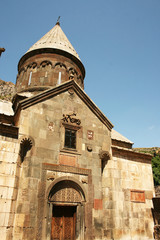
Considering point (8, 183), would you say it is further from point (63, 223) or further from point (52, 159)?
point (63, 223)

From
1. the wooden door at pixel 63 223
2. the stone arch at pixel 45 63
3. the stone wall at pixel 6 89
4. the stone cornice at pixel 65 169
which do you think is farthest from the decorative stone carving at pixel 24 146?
the stone wall at pixel 6 89

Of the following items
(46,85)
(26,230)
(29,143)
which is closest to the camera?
(26,230)

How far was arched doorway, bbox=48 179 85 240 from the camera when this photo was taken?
912cm

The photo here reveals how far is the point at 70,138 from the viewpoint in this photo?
10633 mm

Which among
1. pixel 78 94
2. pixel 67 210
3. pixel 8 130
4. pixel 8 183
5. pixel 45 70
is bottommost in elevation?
pixel 67 210

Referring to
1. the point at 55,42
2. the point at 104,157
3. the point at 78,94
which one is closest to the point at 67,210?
the point at 104,157

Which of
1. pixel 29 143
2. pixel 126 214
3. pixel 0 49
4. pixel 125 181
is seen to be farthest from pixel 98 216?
pixel 0 49

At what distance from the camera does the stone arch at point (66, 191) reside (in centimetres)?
926

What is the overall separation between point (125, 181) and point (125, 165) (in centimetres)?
95

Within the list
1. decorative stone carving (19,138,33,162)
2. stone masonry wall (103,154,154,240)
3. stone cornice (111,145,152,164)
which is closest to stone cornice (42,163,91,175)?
decorative stone carving (19,138,33,162)

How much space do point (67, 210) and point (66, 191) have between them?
3.03ft

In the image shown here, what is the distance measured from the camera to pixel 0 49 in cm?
917

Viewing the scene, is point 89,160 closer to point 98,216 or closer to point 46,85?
point 98,216

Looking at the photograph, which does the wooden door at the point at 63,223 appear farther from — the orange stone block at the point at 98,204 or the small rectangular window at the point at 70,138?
the small rectangular window at the point at 70,138
